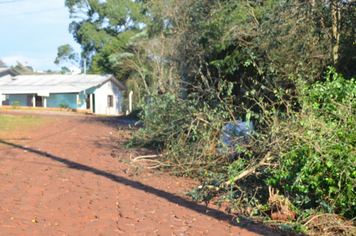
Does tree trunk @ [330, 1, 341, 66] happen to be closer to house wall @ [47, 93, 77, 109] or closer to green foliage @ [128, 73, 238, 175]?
green foliage @ [128, 73, 238, 175]

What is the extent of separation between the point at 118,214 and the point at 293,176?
2.54m

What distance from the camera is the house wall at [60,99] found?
3531cm

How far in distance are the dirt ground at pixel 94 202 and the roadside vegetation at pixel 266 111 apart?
17.9 inches

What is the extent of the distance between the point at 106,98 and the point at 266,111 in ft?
103

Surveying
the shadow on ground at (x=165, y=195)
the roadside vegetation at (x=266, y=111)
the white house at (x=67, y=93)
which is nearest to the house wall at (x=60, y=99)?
the white house at (x=67, y=93)

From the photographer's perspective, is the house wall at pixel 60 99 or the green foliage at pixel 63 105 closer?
the green foliage at pixel 63 105

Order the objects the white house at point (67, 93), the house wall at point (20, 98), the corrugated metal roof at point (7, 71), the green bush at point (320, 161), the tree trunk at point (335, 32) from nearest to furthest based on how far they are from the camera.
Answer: the green bush at point (320, 161) < the tree trunk at point (335, 32) < the white house at point (67, 93) < the house wall at point (20, 98) < the corrugated metal roof at point (7, 71)

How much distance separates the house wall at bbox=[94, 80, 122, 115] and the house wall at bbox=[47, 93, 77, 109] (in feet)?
7.86

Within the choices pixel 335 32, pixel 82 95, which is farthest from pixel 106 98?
pixel 335 32

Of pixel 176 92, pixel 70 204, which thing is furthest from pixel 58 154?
pixel 70 204

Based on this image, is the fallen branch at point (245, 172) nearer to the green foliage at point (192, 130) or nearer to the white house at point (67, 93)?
the green foliage at point (192, 130)

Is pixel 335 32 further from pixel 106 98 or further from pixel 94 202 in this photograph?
pixel 106 98

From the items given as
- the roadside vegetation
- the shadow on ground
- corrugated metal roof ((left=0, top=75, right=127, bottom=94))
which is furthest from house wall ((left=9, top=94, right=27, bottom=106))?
the shadow on ground

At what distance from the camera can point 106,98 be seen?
3650cm
